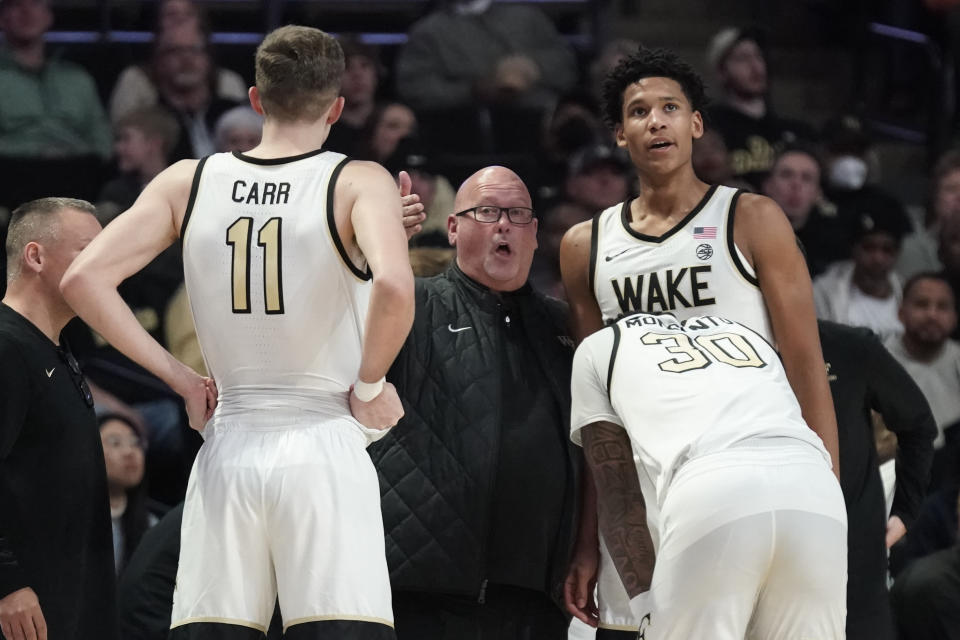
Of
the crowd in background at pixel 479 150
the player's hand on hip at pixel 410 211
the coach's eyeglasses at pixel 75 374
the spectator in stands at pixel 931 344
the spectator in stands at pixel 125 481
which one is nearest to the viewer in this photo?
the player's hand on hip at pixel 410 211

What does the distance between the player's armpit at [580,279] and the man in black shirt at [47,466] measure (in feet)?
4.92

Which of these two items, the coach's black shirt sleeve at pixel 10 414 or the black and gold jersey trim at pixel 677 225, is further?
the black and gold jersey trim at pixel 677 225

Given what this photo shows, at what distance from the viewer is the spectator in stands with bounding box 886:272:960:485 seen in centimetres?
813

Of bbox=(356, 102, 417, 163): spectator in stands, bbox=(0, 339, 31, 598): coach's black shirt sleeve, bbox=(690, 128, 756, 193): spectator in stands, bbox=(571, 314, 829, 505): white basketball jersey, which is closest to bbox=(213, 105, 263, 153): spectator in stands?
bbox=(356, 102, 417, 163): spectator in stands

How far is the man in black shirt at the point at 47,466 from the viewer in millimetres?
4156

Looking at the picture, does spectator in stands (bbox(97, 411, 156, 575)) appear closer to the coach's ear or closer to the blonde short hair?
the coach's ear

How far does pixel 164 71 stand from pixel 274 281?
527 centimetres

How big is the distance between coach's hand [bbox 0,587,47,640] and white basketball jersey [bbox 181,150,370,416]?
30.2 inches

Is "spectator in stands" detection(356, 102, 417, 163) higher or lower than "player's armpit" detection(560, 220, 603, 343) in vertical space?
higher

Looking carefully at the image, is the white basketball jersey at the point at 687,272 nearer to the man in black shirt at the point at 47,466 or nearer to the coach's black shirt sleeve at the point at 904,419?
the coach's black shirt sleeve at the point at 904,419

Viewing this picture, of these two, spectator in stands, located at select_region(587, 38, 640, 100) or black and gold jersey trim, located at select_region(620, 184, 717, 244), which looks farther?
spectator in stands, located at select_region(587, 38, 640, 100)

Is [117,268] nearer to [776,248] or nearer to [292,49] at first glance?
[292,49]

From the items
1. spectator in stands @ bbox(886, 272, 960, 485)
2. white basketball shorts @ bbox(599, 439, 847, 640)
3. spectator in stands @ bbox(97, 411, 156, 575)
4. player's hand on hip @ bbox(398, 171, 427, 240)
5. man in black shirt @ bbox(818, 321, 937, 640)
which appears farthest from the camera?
spectator in stands @ bbox(886, 272, 960, 485)

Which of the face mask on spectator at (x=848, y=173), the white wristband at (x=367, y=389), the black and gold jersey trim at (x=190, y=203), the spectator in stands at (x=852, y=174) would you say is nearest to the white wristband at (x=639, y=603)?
the white wristband at (x=367, y=389)
